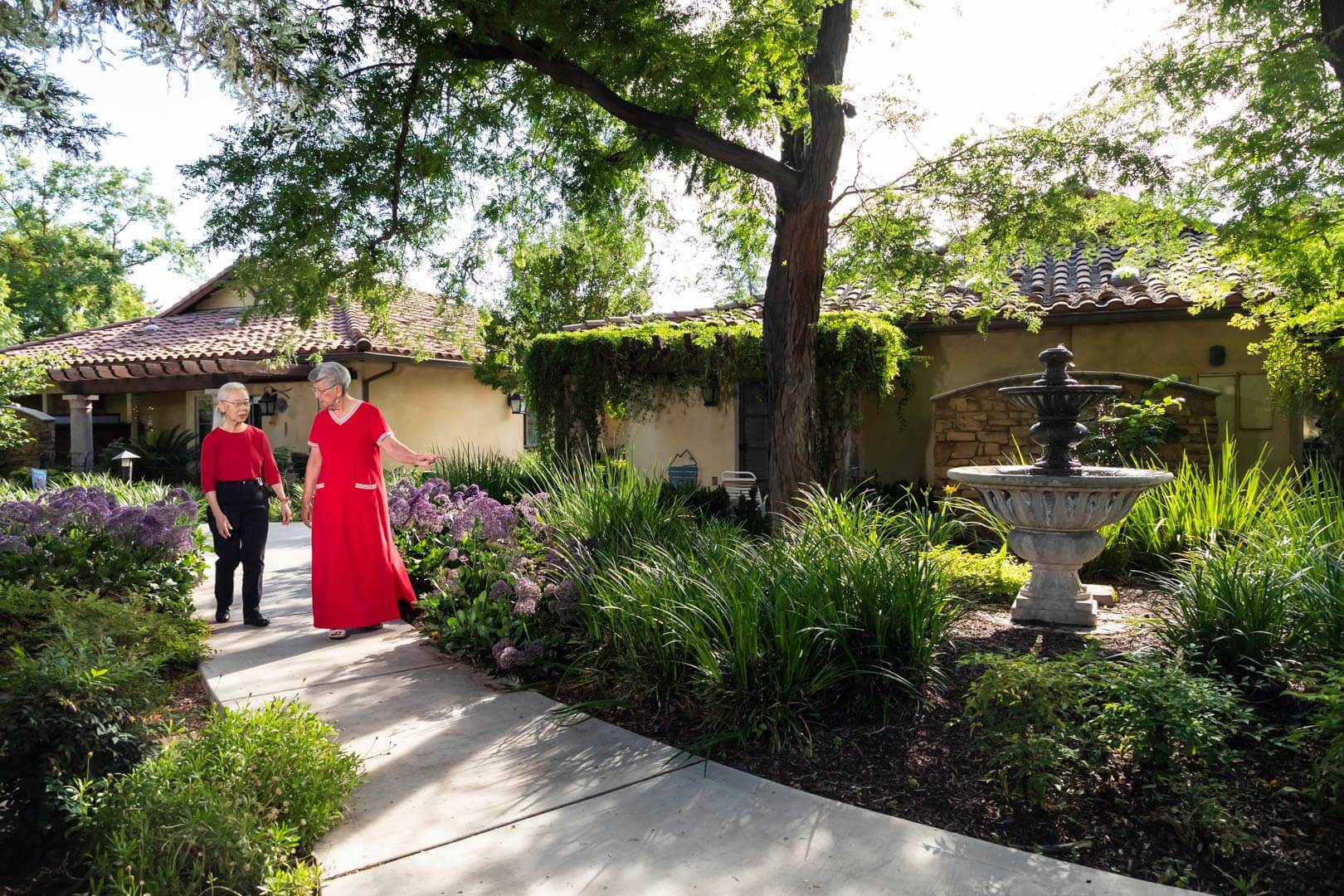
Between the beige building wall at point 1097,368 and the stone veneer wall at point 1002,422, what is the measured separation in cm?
68

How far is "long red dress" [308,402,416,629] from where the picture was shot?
5.88 metres

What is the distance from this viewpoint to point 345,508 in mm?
5887

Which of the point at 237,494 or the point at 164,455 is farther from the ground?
the point at 164,455

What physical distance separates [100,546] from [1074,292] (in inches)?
430

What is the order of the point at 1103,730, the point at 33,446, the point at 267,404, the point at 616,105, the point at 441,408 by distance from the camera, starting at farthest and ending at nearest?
the point at 441,408 → the point at 33,446 → the point at 267,404 → the point at 616,105 → the point at 1103,730

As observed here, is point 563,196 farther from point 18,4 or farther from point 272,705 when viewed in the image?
point 272,705

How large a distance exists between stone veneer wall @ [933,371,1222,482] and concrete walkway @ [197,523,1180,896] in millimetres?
7430

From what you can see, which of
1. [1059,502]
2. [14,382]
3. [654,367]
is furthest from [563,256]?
[14,382]

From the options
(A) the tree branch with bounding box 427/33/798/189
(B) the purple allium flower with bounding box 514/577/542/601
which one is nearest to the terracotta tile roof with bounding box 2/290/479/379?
(A) the tree branch with bounding box 427/33/798/189

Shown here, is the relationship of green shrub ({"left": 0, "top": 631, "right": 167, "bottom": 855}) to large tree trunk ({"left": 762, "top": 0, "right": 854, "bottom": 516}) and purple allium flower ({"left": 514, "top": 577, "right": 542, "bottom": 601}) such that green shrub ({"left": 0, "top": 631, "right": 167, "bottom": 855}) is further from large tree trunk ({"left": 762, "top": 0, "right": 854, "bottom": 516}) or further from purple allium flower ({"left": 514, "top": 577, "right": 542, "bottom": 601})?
large tree trunk ({"left": 762, "top": 0, "right": 854, "bottom": 516})

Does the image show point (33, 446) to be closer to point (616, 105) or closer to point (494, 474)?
point (494, 474)

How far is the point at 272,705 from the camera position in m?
3.48

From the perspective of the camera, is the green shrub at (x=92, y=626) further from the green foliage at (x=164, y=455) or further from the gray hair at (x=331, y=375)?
the green foliage at (x=164, y=455)

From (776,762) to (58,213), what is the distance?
31671 mm
